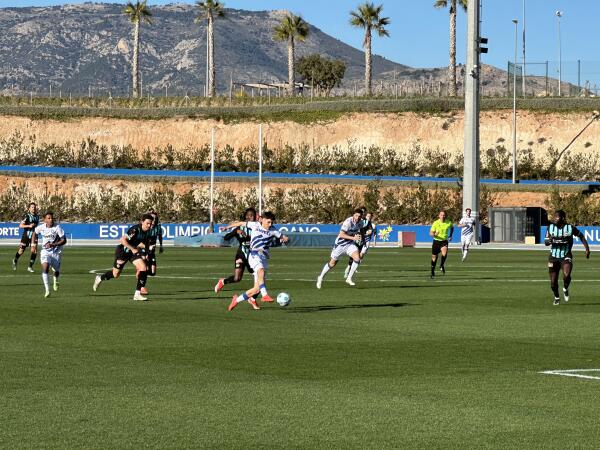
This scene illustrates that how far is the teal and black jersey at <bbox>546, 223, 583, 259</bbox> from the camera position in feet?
89.3

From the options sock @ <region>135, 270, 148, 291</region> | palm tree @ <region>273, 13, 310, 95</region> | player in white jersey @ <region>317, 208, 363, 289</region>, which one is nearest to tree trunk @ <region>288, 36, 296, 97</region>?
palm tree @ <region>273, 13, 310, 95</region>

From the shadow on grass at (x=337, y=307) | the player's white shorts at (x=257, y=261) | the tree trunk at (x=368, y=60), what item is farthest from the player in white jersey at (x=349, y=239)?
the tree trunk at (x=368, y=60)

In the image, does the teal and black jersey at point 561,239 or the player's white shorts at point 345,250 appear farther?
the player's white shorts at point 345,250

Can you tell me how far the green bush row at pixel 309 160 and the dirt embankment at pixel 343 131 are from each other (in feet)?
3.66

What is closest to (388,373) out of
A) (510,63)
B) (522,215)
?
(522,215)

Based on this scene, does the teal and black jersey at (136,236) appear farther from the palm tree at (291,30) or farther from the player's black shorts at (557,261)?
the palm tree at (291,30)

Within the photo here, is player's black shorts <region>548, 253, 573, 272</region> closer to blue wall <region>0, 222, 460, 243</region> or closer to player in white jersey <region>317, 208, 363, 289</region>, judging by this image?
player in white jersey <region>317, 208, 363, 289</region>

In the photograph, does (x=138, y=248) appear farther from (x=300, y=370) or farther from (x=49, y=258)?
(x=300, y=370)

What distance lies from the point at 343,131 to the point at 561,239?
90.4 meters

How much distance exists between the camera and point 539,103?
368 feet

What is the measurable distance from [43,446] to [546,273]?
32.0m

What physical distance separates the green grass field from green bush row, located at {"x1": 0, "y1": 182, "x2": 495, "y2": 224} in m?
65.2

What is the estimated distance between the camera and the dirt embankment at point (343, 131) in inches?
4343

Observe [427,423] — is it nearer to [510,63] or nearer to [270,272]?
[270,272]
